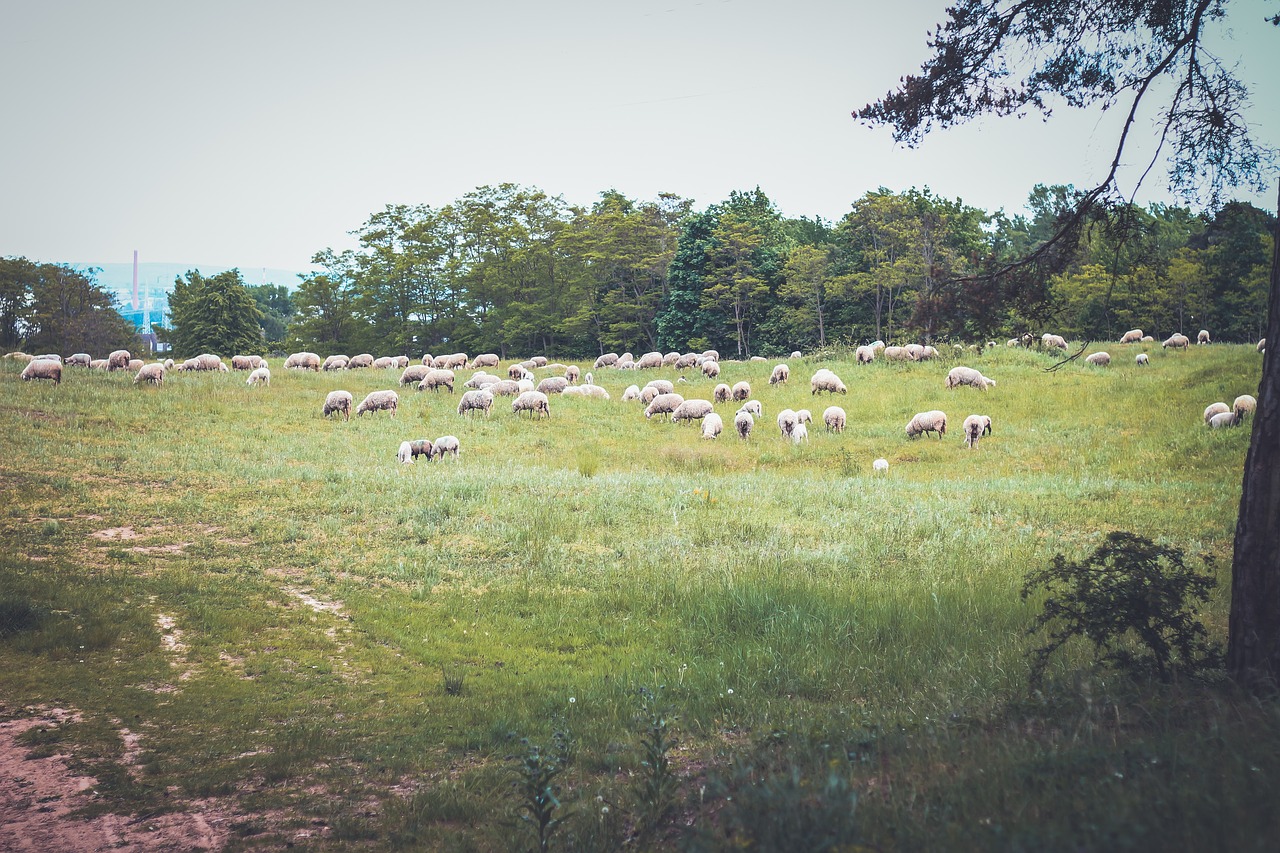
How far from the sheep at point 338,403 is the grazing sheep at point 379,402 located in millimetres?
491

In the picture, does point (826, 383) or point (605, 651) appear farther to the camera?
point (826, 383)

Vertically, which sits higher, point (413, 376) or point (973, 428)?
point (413, 376)

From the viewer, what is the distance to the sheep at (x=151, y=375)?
2772 centimetres

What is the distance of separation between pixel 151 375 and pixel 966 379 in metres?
33.4

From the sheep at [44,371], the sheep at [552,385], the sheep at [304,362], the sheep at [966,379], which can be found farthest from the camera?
the sheep at [304,362]

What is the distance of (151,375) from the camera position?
28031 mm

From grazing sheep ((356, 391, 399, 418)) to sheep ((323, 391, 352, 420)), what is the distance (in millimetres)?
491

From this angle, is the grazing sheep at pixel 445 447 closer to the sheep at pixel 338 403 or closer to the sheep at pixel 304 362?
the sheep at pixel 338 403

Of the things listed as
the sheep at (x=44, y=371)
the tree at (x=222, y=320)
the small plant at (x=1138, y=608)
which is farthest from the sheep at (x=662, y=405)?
the tree at (x=222, y=320)

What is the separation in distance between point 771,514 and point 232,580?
9523 millimetres

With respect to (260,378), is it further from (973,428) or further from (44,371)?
(973,428)

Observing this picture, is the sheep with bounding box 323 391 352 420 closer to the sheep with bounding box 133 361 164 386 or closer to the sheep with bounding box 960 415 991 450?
the sheep with bounding box 133 361 164 386

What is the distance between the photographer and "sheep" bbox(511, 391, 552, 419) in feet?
95.5

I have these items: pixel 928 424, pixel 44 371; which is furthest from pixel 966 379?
pixel 44 371
